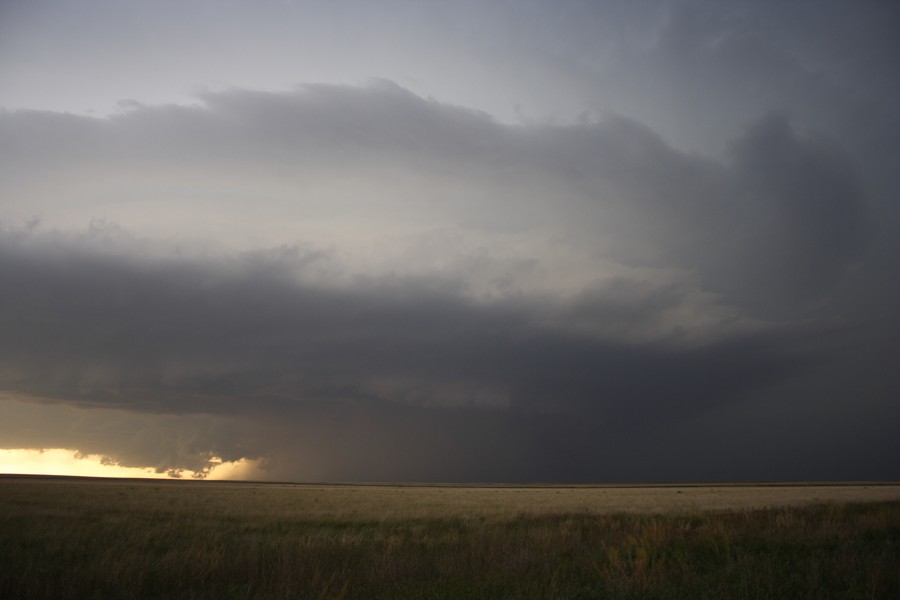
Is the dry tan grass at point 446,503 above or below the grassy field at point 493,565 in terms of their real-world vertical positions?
below

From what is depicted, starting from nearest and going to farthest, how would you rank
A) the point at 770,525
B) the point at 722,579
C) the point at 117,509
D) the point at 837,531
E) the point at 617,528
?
the point at 722,579, the point at 837,531, the point at 770,525, the point at 617,528, the point at 117,509

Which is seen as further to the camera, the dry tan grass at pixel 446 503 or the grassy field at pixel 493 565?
the dry tan grass at pixel 446 503

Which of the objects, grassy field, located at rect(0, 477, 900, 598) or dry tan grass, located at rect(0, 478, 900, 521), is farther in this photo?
dry tan grass, located at rect(0, 478, 900, 521)

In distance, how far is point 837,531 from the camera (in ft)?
49.7

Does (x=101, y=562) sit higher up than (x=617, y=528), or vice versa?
(x=101, y=562)

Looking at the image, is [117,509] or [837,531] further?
[117,509]

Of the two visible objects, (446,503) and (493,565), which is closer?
(493,565)

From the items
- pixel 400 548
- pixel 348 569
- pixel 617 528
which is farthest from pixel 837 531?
pixel 348 569

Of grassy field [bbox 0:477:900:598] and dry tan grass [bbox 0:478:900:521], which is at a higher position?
grassy field [bbox 0:477:900:598]

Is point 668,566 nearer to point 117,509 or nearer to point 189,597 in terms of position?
point 189,597

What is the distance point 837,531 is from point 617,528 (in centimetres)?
671

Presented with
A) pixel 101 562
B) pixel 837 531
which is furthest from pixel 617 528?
pixel 101 562

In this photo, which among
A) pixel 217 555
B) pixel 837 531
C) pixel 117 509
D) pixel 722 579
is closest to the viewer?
pixel 722 579

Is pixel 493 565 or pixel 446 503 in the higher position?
pixel 493 565
